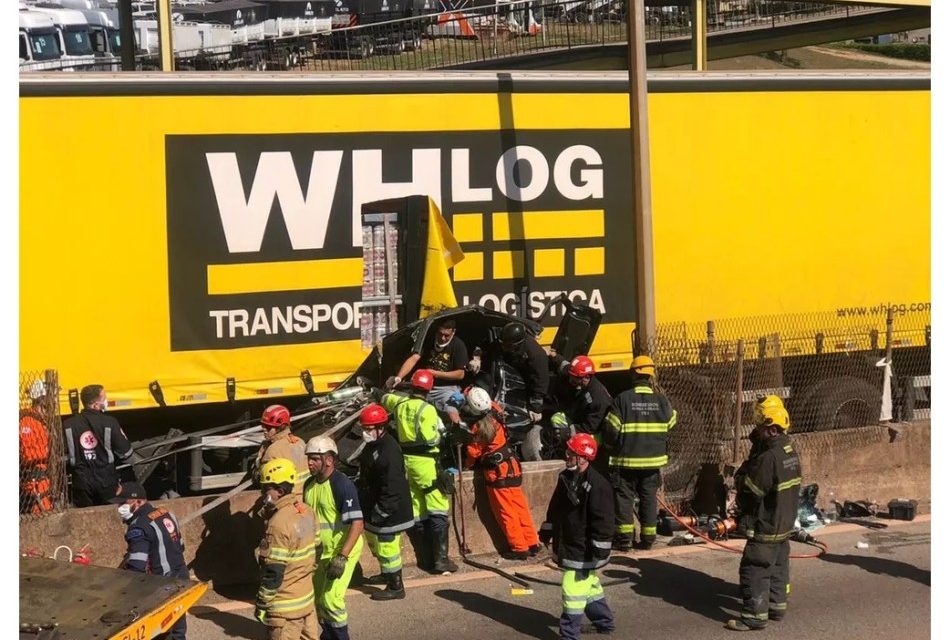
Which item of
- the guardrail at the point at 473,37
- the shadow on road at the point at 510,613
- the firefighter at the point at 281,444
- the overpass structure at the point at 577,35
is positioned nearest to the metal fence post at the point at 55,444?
the firefighter at the point at 281,444

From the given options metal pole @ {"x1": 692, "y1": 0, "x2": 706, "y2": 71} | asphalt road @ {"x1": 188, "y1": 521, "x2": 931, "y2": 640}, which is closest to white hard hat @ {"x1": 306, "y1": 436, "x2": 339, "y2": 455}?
asphalt road @ {"x1": 188, "y1": 521, "x2": 931, "y2": 640}

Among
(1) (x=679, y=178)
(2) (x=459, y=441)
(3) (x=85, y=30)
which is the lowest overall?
(2) (x=459, y=441)

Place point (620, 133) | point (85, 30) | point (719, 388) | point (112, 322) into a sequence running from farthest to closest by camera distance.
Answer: point (85, 30)
point (620, 133)
point (719, 388)
point (112, 322)

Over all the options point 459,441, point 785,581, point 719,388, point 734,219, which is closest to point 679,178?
point 734,219

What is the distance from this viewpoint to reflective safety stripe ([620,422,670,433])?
1098 centimetres

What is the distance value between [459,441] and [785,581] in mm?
3162

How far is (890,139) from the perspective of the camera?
1521 centimetres

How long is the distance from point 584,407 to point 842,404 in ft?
14.2

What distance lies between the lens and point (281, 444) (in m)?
9.93

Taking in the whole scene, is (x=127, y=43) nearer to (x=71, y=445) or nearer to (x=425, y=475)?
(x=71, y=445)

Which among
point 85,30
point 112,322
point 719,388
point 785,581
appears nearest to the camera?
point 785,581

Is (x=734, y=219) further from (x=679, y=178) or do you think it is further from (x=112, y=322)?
(x=112, y=322)

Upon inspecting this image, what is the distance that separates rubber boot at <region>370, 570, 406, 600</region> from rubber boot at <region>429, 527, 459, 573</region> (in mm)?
631

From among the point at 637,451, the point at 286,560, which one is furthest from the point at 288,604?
the point at 637,451
